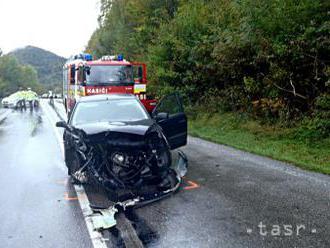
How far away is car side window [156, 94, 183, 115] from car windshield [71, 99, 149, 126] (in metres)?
0.56

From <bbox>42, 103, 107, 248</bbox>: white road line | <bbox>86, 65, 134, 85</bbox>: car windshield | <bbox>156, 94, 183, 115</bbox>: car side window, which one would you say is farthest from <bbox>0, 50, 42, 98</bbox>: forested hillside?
<bbox>42, 103, 107, 248</bbox>: white road line

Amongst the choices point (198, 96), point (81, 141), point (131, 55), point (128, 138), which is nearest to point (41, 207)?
point (81, 141)

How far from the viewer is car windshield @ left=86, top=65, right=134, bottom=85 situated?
16094mm

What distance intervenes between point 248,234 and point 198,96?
15.0 metres

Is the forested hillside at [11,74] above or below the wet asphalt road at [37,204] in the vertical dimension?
below

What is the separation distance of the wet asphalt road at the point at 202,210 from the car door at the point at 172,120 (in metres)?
0.68

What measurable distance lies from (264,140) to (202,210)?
6.66 meters

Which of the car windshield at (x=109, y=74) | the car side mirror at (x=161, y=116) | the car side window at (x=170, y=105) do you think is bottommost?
the car side mirror at (x=161, y=116)

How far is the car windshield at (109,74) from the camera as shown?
16.1 m

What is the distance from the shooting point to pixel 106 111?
27.8 feet

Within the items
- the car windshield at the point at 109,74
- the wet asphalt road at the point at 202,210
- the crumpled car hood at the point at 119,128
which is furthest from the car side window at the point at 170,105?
the car windshield at the point at 109,74

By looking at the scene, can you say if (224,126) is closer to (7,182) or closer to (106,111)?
(106,111)

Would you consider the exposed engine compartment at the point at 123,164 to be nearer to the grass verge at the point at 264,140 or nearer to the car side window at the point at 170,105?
the car side window at the point at 170,105

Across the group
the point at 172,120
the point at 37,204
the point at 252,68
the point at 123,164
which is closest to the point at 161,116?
the point at 172,120
